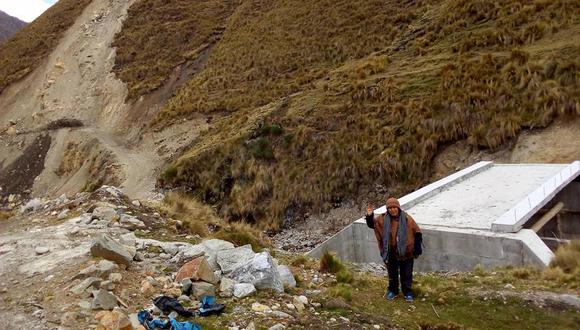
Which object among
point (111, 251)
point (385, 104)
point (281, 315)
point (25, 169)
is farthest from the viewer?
point (25, 169)

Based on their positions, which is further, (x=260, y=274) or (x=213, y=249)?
(x=213, y=249)

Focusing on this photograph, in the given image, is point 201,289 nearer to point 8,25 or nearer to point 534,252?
point 534,252

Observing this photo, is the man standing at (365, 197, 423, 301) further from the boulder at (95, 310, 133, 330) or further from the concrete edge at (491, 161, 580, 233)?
the boulder at (95, 310, 133, 330)

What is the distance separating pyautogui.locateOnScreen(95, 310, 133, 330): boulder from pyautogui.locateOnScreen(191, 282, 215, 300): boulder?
1280 mm

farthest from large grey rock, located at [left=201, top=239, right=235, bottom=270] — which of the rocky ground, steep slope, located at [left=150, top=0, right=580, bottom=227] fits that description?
steep slope, located at [left=150, top=0, right=580, bottom=227]

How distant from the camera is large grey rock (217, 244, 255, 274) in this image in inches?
290

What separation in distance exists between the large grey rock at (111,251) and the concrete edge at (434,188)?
692 centimetres

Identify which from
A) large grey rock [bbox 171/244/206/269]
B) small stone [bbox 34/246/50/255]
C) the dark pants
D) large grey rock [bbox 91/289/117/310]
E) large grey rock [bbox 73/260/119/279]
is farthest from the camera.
→ small stone [bbox 34/246/50/255]

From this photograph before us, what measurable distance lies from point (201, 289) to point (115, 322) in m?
1.54

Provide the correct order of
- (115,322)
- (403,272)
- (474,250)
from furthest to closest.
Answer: (474,250)
(403,272)
(115,322)

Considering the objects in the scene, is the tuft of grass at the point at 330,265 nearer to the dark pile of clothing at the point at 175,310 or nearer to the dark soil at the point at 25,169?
the dark pile of clothing at the point at 175,310

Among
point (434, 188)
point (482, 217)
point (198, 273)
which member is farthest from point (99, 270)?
point (434, 188)

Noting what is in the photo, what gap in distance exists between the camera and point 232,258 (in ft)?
25.0

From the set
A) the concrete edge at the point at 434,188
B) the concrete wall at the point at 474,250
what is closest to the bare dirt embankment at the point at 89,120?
the concrete edge at the point at 434,188
